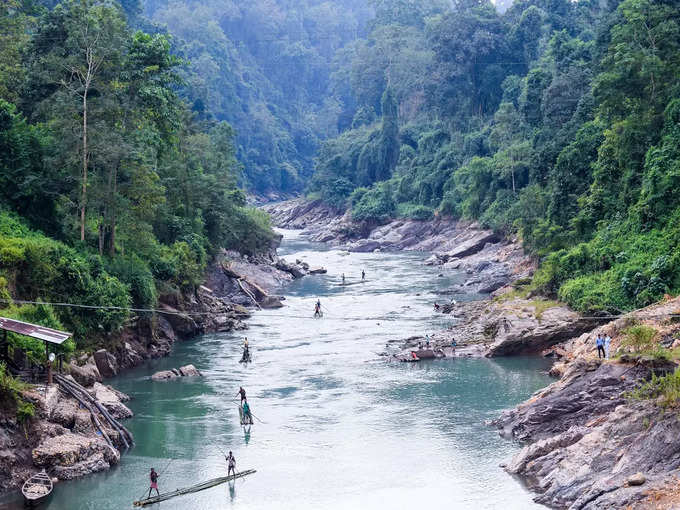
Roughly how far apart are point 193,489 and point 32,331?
8.07 m

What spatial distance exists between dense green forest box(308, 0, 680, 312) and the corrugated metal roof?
1108 inches

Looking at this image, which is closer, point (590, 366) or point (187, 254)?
point (590, 366)

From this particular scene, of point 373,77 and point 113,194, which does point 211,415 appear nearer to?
point 113,194

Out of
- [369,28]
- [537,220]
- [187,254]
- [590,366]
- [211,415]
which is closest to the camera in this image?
[590,366]

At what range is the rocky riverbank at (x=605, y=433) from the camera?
888 inches

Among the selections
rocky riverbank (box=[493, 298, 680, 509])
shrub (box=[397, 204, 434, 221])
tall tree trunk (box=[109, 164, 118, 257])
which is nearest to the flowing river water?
rocky riverbank (box=[493, 298, 680, 509])

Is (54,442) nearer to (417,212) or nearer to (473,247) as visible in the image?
(473,247)

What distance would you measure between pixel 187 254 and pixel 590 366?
31.6m

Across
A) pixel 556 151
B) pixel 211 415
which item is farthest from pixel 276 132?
pixel 211 415

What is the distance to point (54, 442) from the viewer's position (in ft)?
92.7

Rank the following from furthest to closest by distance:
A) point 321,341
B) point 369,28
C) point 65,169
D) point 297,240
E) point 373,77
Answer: point 369,28 < point 373,77 < point 297,240 < point 321,341 < point 65,169

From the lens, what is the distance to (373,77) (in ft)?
493

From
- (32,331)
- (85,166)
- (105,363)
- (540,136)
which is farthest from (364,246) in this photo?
(32,331)

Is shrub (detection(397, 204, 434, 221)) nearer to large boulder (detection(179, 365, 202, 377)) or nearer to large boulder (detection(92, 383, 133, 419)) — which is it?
large boulder (detection(179, 365, 202, 377))
